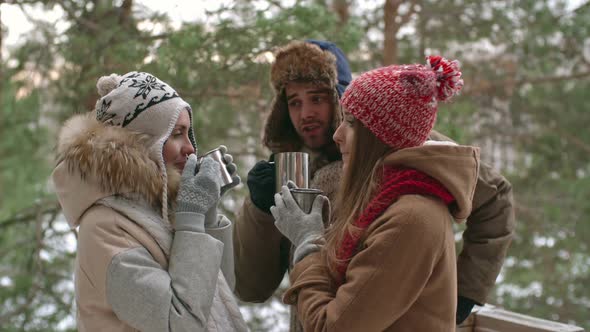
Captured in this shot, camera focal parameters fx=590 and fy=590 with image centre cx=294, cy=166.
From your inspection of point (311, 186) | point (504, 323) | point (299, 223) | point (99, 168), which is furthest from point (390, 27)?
point (99, 168)

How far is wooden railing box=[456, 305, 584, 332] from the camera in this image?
233cm

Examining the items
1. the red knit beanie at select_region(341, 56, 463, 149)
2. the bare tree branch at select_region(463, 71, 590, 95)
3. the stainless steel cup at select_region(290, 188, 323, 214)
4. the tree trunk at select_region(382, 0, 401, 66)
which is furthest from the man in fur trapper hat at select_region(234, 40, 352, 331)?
the bare tree branch at select_region(463, 71, 590, 95)

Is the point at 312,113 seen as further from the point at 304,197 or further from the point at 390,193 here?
the point at 390,193

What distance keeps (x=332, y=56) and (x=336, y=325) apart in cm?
129

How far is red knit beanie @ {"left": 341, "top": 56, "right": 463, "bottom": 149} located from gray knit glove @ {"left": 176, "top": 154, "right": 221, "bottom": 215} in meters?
0.48

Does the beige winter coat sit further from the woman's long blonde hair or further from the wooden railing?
the wooden railing

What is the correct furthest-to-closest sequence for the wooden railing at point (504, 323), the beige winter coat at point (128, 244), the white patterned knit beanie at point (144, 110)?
the wooden railing at point (504, 323) → the white patterned knit beanie at point (144, 110) → the beige winter coat at point (128, 244)

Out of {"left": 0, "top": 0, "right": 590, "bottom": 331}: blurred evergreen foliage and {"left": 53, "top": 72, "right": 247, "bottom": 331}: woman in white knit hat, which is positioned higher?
{"left": 53, "top": 72, "right": 247, "bottom": 331}: woman in white knit hat

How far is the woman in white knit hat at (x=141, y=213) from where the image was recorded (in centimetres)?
161

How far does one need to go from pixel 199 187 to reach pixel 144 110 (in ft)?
0.97

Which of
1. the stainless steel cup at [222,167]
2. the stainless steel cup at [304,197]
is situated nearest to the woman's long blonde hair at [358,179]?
the stainless steel cup at [304,197]

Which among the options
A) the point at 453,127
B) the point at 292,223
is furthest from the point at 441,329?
the point at 453,127

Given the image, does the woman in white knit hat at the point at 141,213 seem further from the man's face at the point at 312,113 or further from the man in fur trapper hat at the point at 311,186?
the man's face at the point at 312,113

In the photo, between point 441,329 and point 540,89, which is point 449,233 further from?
point 540,89
